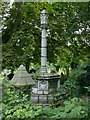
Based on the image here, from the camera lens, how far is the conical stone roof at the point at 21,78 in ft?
6.20

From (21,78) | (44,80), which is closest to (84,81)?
(44,80)

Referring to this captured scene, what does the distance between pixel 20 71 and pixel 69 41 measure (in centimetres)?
44

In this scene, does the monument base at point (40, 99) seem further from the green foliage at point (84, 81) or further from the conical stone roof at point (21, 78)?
the green foliage at point (84, 81)

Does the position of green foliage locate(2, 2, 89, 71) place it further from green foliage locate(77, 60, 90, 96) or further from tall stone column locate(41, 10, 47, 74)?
green foliage locate(77, 60, 90, 96)

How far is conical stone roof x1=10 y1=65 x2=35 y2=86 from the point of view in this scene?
6.20 feet

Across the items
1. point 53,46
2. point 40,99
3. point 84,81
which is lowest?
point 40,99

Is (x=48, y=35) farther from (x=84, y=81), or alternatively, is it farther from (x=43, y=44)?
(x=84, y=81)

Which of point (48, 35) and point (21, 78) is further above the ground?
point (48, 35)

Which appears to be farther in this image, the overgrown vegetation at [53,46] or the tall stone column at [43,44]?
the tall stone column at [43,44]

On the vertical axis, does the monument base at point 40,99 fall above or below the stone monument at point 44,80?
below

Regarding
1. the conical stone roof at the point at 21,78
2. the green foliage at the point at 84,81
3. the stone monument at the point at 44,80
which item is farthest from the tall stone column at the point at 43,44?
the green foliage at the point at 84,81

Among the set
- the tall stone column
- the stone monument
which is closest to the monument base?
the stone monument

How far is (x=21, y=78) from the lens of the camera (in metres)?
1.94

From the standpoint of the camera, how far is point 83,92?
1734 millimetres
